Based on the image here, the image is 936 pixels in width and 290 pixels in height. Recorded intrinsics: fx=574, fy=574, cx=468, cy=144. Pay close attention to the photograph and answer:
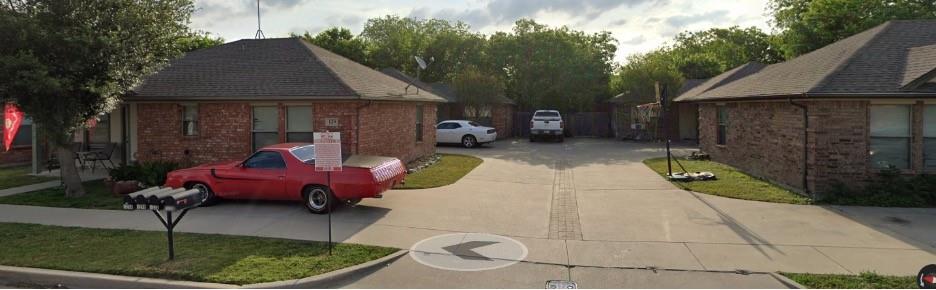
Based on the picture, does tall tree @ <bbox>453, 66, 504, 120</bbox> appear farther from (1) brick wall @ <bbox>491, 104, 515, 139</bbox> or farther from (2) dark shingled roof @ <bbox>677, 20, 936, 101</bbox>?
(2) dark shingled roof @ <bbox>677, 20, 936, 101</bbox>

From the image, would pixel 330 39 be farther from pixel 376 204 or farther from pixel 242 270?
pixel 242 270

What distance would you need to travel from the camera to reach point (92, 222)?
9.48m

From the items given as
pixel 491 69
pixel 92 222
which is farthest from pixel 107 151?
pixel 491 69

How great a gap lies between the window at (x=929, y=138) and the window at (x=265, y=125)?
14533 mm

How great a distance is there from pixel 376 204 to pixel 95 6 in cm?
682

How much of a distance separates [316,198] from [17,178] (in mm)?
10304

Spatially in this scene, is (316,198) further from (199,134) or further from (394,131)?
(394,131)

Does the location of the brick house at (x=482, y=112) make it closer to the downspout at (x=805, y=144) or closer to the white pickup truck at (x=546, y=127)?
the white pickup truck at (x=546, y=127)

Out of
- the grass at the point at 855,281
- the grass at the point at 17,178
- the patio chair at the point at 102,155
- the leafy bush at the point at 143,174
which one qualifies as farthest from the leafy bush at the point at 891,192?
the grass at the point at 17,178

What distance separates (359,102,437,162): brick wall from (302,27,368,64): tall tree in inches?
907

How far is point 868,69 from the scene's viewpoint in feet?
41.0

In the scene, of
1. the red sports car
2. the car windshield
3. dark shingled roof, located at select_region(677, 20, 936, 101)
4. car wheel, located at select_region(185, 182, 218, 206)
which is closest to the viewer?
the red sports car

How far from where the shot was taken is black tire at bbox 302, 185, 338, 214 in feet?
33.4

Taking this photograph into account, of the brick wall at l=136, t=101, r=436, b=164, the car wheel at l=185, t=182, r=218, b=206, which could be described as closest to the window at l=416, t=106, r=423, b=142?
the brick wall at l=136, t=101, r=436, b=164
